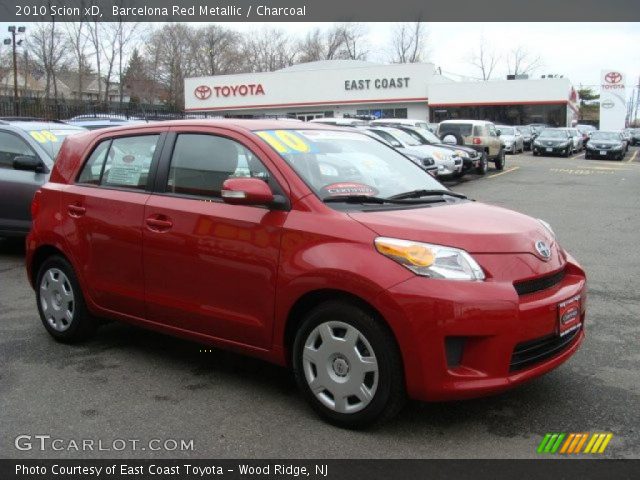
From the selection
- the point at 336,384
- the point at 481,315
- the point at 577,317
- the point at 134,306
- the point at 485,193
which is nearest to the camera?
the point at 481,315

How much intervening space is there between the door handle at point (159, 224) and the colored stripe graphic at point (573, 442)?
8.47 ft

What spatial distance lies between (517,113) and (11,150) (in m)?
43.2

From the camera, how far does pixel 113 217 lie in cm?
477

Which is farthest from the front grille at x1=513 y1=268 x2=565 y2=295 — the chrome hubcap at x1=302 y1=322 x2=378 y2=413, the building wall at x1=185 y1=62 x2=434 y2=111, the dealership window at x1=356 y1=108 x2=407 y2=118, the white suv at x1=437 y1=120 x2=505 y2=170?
the dealership window at x1=356 y1=108 x2=407 y2=118

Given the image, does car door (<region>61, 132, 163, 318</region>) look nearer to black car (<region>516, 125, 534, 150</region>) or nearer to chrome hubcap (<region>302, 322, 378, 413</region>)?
chrome hubcap (<region>302, 322, 378, 413</region>)

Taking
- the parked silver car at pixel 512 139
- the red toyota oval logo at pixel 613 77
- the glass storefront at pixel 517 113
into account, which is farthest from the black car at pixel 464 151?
the red toyota oval logo at pixel 613 77

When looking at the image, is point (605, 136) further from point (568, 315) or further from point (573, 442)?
point (573, 442)

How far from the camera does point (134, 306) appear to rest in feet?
15.5

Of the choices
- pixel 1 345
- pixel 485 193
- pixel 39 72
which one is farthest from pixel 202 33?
pixel 1 345

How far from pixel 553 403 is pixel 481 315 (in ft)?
3.51

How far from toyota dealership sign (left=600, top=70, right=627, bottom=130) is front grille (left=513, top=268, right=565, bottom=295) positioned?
6174 centimetres

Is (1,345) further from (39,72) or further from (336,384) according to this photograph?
(39,72)

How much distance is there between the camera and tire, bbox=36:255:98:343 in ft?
16.9
